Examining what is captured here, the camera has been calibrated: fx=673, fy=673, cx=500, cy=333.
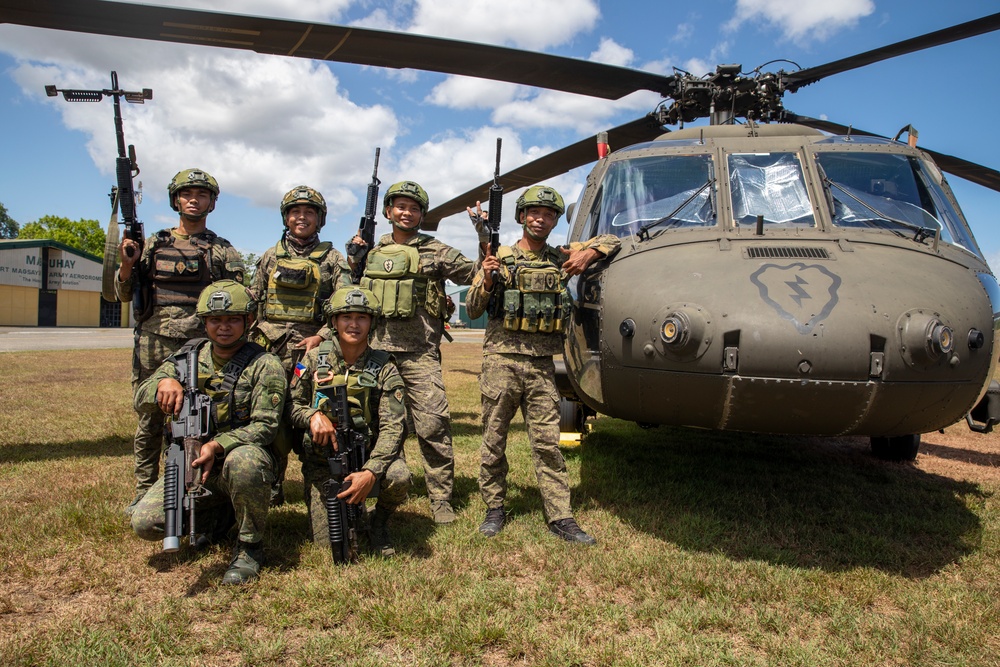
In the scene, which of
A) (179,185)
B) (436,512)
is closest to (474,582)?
(436,512)

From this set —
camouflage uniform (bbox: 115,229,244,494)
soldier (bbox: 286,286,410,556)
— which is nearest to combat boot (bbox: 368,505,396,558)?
soldier (bbox: 286,286,410,556)

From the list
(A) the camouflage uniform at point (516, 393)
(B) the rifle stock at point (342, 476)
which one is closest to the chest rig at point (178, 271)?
(B) the rifle stock at point (342, 476)

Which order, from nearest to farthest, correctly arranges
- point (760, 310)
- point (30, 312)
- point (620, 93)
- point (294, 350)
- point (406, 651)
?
point (406, 651), point (760, 310), point (294, 350), point (620, 93), point (30, 312)

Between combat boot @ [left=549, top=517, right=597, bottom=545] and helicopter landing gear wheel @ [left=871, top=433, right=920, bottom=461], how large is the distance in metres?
3.80

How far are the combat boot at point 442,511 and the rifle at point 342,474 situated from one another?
0.70m

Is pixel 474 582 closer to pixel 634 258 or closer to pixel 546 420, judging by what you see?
pixel 546 420

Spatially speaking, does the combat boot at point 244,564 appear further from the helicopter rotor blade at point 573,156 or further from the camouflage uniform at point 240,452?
the helicopter rotor blade at point 573,156

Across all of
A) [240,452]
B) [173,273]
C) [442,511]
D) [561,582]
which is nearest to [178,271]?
[173,273]

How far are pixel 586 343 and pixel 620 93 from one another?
2938 millimetres

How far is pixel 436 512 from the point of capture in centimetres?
439

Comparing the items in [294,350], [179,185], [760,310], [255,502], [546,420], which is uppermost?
[179,185]

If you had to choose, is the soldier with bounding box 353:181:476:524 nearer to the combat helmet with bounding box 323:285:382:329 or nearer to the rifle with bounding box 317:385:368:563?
the combat helmet with bounding box 323:285:382:329

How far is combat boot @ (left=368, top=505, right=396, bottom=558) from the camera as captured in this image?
3.74 metres

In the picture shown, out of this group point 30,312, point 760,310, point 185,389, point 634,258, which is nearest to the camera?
point 760,310
